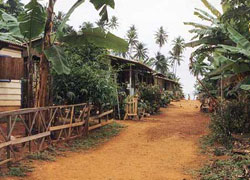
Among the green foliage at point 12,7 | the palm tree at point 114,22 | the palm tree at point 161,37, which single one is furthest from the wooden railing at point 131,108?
the palm tree at point 161,37

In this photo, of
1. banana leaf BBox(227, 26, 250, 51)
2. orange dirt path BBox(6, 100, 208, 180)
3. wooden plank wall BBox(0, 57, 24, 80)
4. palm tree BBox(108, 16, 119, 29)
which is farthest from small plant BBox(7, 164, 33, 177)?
palm tree BBox(108, 16, 119, 29)

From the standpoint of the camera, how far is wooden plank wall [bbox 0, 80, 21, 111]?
11.0 metres

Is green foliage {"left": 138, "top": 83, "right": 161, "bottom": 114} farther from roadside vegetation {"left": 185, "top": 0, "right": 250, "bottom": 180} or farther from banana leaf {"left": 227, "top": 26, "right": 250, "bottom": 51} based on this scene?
banana leaf {"left": 227, "top": 26, "right": 250, "bottom": 51}

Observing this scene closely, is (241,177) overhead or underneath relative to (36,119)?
underneath

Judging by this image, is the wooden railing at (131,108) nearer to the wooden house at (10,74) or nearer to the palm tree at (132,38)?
the wooden house at (10,74)

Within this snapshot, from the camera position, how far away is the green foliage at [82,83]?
9531 mm

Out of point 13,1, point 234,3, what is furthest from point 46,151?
point 13,1

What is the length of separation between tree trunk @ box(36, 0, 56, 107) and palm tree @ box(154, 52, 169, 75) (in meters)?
45.2

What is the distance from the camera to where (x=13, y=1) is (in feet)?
80.9

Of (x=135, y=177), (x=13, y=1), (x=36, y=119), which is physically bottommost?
(x=135, y=177)

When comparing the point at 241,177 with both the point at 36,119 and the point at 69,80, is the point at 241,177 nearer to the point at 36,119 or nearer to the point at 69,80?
the point at 36,119

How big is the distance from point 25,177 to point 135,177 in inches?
88.6

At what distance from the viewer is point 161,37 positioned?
184 ft

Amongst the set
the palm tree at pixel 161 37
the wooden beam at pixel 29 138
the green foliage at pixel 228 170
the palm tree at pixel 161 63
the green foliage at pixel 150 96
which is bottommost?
the green foliage at pixel 228 170
